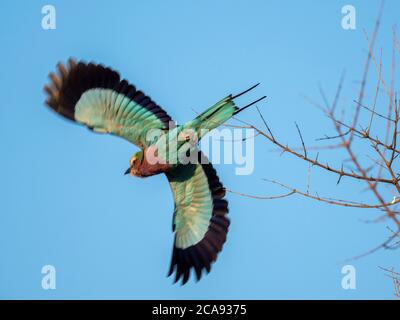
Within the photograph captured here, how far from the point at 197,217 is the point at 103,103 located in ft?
5.12

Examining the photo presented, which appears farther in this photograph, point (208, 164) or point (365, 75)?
point (208, 164)

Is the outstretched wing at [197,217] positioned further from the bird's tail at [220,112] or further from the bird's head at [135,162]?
the bird's tail at [220,112]

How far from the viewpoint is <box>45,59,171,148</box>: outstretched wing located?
20.2 feet

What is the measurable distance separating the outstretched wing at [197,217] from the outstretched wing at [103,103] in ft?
1.87

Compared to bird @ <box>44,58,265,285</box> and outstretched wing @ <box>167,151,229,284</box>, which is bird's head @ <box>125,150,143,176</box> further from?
outstretched wing @ <box>167,151,229,284</box>

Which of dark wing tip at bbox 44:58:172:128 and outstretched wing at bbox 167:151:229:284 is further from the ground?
dark wing tip at bbox 44:58:172:128

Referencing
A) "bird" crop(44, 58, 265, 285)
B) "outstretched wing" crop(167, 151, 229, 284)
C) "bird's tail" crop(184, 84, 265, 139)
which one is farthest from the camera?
"outstretched wing" crop(167, 151, 229, 284)

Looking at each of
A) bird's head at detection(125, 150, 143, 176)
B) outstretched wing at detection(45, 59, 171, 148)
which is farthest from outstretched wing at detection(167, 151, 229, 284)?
outstretched wing at detection(45, 59, 171, 148)

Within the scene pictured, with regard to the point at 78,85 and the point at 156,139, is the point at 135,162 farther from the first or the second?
the point at 78,85

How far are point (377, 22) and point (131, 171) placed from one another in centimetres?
430

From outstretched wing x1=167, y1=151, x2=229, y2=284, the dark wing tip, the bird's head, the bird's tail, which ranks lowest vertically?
outstretched wing x1=167, y1=151, x2=229, y2=284

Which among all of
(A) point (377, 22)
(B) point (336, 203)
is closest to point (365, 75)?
(A) point (377, 22)
